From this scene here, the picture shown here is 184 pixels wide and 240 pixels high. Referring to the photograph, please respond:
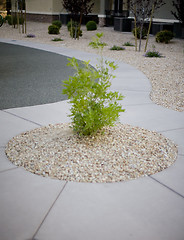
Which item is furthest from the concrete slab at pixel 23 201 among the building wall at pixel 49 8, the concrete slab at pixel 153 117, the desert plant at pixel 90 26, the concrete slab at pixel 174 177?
the building wall at pixel 49 8

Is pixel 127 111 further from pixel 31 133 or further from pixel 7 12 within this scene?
pixel 7 12

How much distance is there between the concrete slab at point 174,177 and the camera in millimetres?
3195

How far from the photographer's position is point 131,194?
3014mm

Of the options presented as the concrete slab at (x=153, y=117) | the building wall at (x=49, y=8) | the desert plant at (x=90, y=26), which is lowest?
the concrete slab at (x=153, y=117)

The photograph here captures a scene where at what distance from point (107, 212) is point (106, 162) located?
87 centimetres

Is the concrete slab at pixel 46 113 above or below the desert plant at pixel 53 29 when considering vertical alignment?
below

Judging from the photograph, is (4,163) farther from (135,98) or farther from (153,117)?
(135,98)

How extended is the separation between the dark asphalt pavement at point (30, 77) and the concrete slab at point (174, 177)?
3.36 meters

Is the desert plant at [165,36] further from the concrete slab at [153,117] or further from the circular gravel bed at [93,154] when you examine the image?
the circular gravel bed at [93,154]

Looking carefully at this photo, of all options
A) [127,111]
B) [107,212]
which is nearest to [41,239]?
[107,212]

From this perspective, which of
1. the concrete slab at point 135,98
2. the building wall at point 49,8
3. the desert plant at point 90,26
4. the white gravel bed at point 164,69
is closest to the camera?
the concrete slab at point 135,98

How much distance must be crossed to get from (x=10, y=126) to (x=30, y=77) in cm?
401

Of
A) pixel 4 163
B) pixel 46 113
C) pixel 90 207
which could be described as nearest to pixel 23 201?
pixel 90 207

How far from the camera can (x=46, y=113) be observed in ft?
17.8
